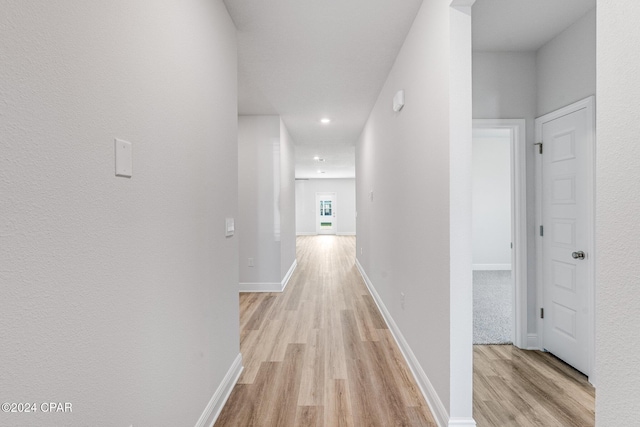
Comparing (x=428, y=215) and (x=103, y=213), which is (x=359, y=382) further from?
(x=103, y=213)

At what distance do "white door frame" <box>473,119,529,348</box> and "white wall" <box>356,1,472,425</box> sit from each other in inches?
32.8

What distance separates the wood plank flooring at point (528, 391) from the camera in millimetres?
1763

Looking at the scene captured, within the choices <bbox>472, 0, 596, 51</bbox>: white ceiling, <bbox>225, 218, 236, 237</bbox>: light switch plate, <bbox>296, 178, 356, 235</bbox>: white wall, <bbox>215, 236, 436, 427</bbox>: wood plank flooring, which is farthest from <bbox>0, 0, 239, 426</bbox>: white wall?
<bbox>296, 178, 356, 235</bbox>: white wall

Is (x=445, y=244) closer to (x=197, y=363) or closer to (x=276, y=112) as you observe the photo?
(x=197, y=363)

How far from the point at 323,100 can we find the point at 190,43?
247cm

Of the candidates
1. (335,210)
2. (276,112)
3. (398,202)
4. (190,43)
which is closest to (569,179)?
(398,202)

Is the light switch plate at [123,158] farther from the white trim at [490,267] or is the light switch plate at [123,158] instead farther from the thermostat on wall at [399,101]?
the white trim at [490,267]

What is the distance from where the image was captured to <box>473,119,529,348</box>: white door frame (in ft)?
8.63

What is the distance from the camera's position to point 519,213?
2.64m

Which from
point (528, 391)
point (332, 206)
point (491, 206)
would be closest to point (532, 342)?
point (528, 391)

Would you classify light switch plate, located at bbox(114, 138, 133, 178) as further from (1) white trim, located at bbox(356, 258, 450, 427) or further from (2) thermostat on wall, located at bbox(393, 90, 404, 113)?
(2) thermostat on wall, located at bbox(393, 90, 404, 113)

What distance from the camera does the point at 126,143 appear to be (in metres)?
0.98

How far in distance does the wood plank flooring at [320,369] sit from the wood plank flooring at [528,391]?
17.1 inches

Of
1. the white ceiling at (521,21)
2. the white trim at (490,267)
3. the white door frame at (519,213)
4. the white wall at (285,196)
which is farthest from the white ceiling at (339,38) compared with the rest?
the white trim at (490,267)
